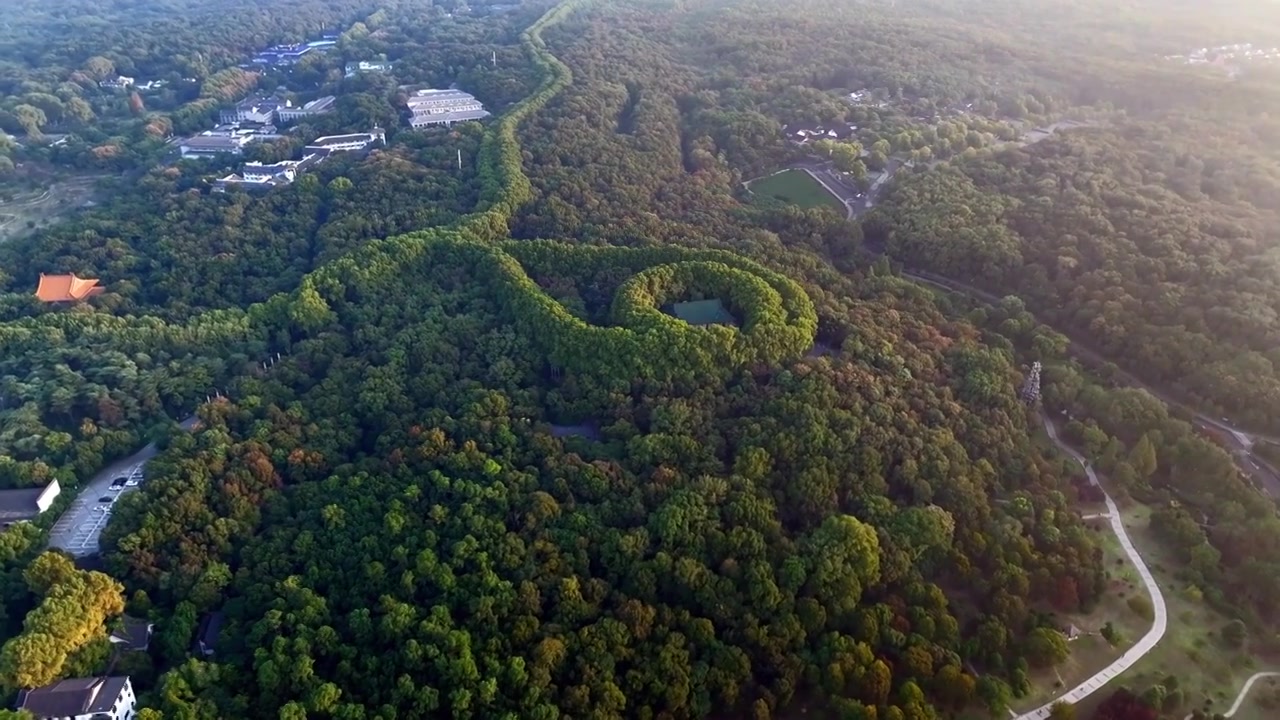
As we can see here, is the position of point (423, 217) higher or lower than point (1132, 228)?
lower

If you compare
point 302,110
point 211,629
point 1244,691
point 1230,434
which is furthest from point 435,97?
point 1244,691

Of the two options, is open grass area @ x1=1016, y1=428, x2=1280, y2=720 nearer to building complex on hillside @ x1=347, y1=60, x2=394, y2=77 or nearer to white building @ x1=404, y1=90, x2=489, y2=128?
white building @ x1=404, y1=90, x2=489, y2=128

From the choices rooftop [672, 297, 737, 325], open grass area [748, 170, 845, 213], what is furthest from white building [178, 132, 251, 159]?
rooftop [672, 297, 737, 325]

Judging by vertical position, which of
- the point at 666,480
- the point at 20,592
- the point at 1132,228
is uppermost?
the point at 1132,228

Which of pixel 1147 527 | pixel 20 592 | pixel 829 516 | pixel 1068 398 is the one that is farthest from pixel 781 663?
pixel 20 592

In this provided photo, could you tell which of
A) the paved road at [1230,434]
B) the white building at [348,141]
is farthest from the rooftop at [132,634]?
the paved road at [1230,434]

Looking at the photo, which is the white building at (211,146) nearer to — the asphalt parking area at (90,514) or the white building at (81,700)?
the asphalt parking area at (90,514)

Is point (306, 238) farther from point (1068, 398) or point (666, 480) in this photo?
point (1068, 398)
